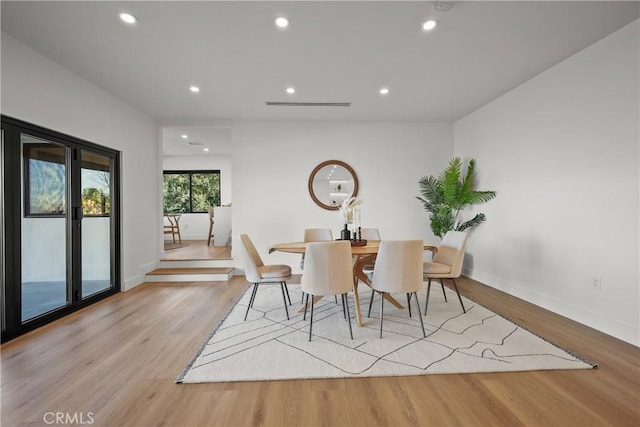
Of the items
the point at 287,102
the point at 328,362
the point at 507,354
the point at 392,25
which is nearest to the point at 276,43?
the point at 392,25

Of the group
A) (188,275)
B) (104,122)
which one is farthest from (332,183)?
(104,122)

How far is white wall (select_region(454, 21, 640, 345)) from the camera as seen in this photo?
2518 mm

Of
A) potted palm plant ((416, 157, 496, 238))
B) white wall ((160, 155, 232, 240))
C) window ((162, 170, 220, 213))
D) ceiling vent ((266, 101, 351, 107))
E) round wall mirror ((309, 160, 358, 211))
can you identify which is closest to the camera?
ceiling vent ((266, 101, 351, 107))

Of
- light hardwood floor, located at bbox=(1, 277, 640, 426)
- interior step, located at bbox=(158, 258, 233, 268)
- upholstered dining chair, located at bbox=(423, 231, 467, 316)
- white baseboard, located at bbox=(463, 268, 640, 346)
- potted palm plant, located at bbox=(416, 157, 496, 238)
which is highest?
potted palm plant, located at bbox=(416, 157, 496, 238)

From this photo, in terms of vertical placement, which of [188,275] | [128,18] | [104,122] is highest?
[128,18]

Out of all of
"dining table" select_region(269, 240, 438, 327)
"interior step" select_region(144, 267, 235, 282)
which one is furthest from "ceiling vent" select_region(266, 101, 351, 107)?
"interior step" select_region(144, 267, 235, 282)

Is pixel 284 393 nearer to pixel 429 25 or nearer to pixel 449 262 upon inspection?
pixel 449 262

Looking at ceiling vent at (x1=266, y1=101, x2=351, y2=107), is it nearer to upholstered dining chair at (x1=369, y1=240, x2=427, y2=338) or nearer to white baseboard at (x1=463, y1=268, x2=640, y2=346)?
upholstered dining chair at (x1=369, y1=240, x2=427, y2=338)

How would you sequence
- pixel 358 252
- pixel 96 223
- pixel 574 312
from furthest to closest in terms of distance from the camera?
pixel 96 223, pixel 574 312, pixel 358 252

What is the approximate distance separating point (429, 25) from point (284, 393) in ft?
9.74

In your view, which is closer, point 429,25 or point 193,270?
point 429,25

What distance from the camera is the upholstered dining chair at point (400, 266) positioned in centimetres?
249

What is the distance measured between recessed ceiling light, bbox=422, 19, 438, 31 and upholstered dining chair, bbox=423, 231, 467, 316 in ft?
6.57

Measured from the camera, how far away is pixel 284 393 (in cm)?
177
